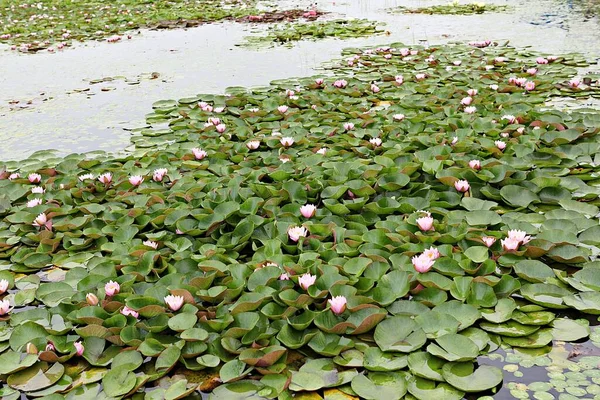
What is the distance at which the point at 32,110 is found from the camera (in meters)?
5.65

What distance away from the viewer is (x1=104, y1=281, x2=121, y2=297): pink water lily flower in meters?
2.36

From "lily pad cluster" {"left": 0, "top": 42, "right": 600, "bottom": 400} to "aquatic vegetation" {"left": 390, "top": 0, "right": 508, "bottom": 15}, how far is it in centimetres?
619

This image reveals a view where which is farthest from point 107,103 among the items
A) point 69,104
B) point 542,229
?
point 542,229

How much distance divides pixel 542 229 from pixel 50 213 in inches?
110

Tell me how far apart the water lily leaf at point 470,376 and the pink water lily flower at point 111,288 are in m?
1.43

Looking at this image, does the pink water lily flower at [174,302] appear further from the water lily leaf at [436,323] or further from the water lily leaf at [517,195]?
the water lily leaf at [517,195]

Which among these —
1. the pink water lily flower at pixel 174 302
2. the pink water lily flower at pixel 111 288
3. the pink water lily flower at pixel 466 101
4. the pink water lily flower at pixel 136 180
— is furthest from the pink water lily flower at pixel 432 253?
the pink water lily flower at pixel 466 101

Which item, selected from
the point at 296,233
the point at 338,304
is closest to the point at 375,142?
the point at 296,233

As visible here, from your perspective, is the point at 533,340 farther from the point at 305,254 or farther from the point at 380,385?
the point at 305,254

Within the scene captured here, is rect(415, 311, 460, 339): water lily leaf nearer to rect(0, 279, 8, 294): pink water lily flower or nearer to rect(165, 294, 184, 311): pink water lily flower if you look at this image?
rect(165, 294, 184, 311): pink water lily flower

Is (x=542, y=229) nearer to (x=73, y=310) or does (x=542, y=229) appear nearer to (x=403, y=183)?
(x=403, y=183)

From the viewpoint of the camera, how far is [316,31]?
8.90 meters

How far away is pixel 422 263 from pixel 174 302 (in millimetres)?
1086

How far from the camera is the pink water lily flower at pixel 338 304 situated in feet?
6.98
